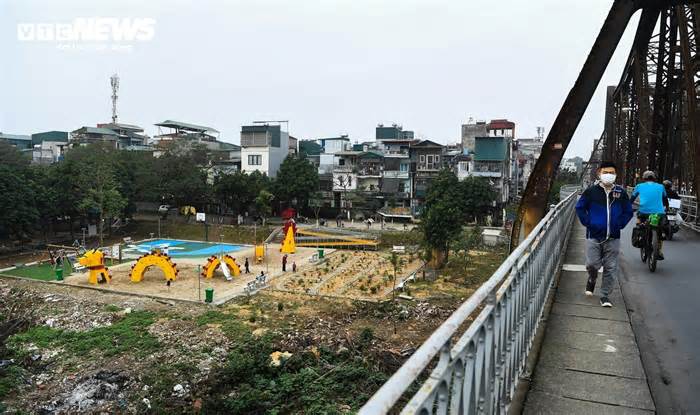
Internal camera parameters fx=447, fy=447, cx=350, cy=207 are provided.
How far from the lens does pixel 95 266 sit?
25234 mm

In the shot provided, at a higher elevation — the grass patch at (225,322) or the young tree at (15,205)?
the young tree at (15,205)

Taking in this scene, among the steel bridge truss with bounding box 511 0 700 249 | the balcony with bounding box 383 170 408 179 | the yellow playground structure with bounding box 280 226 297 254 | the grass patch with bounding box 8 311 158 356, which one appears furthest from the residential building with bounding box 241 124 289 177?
the steel bridge truss with bounding box 511 0 700 249

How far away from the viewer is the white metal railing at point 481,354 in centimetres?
138

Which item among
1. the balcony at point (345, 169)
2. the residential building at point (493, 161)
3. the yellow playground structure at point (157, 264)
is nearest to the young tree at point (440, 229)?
the yellow playground structure at point (157, 264)

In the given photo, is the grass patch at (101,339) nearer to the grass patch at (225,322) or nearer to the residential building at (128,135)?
the grass patch at (225,322)

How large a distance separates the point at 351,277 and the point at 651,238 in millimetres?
20807

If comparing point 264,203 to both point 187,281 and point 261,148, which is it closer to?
point 261,148

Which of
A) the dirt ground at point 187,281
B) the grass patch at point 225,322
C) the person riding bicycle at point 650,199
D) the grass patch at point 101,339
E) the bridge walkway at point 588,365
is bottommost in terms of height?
the grass patch at point 101,339

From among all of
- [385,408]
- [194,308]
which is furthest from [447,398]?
[194,308]

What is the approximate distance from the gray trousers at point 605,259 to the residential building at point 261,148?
45.3m

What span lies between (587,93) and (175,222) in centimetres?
4549

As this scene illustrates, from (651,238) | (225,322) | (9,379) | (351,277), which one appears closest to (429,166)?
(351,277)

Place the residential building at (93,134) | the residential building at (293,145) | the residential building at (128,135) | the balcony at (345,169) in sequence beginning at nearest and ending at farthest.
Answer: the balcony at (345,169) < the residential building at (293,145) < the residential building at (93,134) < the residential building at (128,135)

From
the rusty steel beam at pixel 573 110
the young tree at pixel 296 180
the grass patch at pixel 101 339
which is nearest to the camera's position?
the rusty steel beam at pixel 573 110
